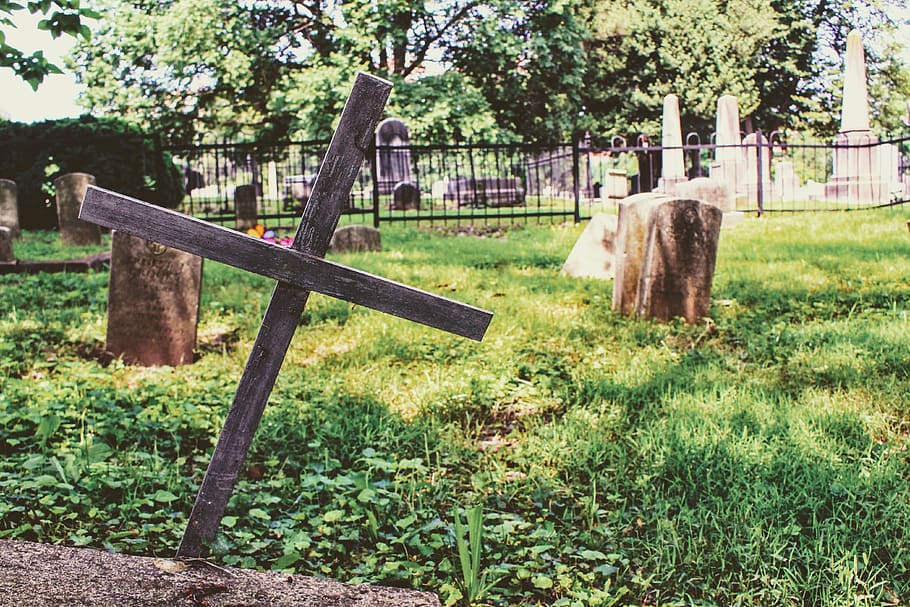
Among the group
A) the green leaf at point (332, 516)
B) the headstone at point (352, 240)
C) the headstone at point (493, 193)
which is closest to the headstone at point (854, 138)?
the headstone at point (493, 193)

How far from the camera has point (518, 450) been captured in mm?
3414

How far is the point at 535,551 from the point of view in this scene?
2586mm

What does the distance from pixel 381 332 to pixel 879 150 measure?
1643cm

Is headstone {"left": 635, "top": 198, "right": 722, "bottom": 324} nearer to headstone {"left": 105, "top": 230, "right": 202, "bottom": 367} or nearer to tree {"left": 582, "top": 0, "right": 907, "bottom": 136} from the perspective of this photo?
headstone {"left": 105, "top": 230, "right": 202, "bottom": 367}

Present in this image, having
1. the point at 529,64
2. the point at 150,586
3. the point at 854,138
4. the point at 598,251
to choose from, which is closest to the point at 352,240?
the point at 598,251

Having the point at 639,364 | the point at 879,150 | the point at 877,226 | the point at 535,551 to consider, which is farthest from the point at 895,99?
the point at 535,551

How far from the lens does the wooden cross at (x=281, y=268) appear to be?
6.72 feet

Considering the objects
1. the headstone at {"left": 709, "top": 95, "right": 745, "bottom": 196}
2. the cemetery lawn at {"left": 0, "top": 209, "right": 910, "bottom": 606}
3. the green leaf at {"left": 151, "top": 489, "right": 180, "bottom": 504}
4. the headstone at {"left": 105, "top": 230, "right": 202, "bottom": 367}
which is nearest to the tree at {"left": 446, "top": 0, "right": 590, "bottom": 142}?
the headstone at {"left": 709, "top": 95, "right": 745, "bottom": 196}

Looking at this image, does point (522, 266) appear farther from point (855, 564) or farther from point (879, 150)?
point (879, 150)

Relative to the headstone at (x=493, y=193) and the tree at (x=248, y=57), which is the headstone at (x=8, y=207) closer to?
the headstone at (x=493, y=193)

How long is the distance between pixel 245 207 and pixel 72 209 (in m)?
3.60

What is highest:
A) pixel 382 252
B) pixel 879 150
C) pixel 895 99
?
pixel 895 99

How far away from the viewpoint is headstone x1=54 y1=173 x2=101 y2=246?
979 centimetres

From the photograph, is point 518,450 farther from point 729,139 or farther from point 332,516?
point 729,139
